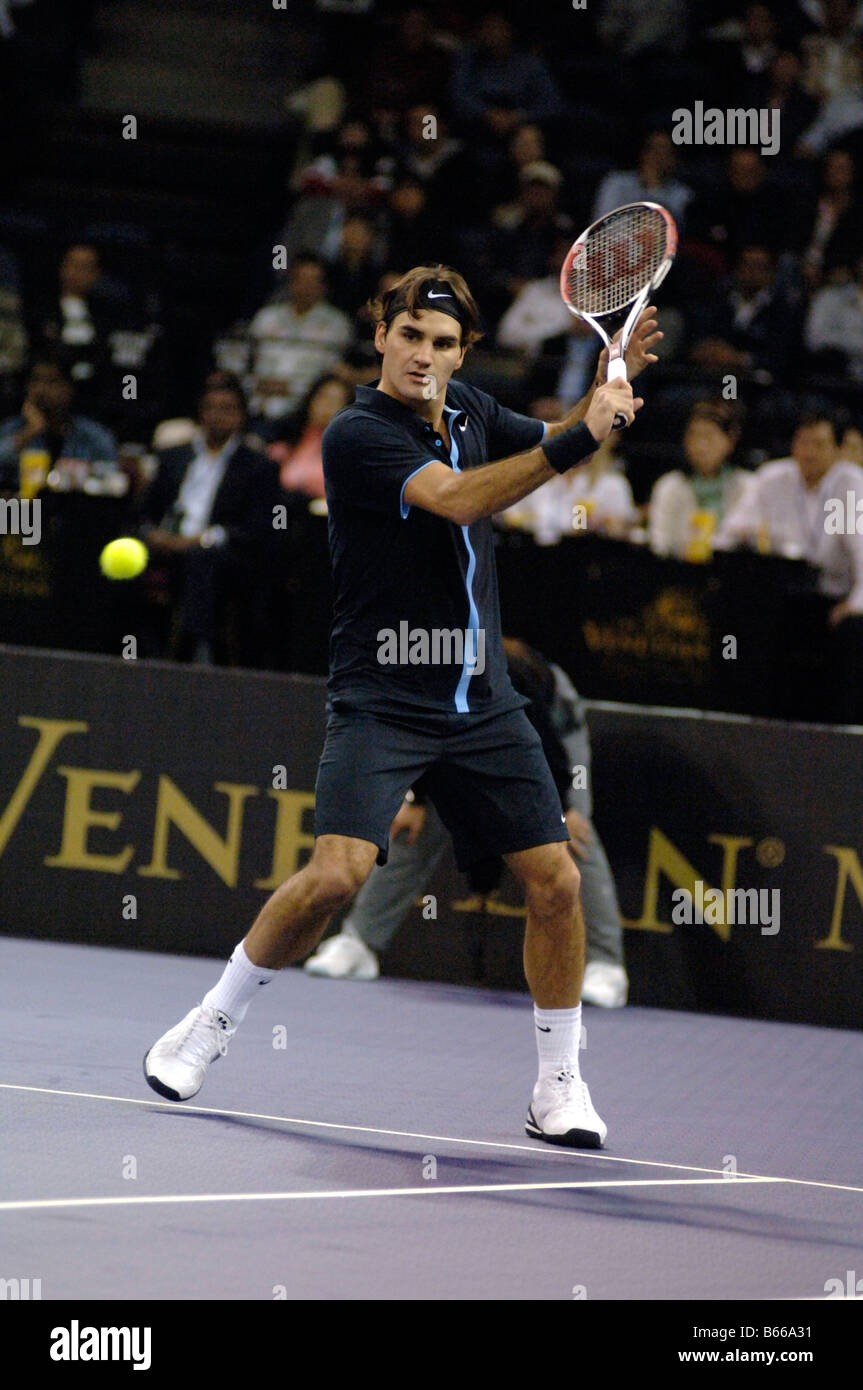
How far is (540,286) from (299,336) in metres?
1.52

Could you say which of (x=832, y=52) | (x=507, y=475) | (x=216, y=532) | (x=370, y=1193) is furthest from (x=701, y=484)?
(x=370, y=1193)

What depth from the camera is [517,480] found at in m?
4.32

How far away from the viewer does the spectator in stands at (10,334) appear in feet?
36.1

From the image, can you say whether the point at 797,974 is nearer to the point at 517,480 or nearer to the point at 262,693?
the point at 262,693

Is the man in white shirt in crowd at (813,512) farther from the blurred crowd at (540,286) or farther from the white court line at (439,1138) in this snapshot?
the white court line at (439,1138)

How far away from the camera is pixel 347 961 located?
7.39 m

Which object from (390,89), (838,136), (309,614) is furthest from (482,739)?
(390,89)

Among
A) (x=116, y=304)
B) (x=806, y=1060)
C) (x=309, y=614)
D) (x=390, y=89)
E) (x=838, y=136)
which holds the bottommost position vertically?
(x=806, y=1060)

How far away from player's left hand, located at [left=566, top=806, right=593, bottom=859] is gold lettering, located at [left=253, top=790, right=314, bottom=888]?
3.41 feet

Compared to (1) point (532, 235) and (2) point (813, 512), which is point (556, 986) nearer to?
(2) point (813, 512)

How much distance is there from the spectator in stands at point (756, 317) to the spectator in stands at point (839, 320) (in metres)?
0.17

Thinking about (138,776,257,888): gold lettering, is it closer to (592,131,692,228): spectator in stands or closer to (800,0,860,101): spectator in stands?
(592,131,692,228): spectator in stands

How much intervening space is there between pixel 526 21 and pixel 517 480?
11290 mm

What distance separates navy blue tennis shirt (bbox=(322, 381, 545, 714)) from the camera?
15.2 ft
